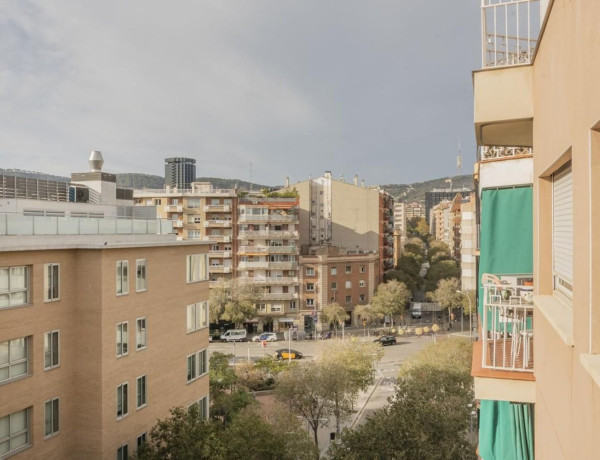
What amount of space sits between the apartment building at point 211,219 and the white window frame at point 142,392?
40.8 metres

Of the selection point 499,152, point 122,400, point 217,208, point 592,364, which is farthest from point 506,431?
point 217,208

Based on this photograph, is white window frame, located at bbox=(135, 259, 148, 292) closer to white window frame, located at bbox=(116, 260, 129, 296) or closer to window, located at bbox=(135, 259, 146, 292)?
window, located at bbox=(135, 259, 146, 292)

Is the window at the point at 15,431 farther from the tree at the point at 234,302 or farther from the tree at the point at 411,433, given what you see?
the tree at the point at 234,302

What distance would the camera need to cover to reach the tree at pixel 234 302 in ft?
168

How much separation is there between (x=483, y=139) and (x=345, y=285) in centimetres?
5311

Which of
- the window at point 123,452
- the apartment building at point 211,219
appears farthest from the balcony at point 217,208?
the window at point 123,452

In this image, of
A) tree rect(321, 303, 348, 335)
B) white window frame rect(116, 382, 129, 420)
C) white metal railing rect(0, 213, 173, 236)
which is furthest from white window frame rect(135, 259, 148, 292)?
tree rect(321, 303, 348, 335)

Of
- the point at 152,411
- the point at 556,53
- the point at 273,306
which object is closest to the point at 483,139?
the point at 556,53

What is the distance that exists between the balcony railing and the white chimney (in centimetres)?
2055

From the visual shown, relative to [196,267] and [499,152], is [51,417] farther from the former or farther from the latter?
[499,152]

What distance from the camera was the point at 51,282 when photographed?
48.7ft

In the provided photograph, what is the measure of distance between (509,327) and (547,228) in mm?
3596

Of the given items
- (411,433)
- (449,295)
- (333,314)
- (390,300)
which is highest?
(411,433)

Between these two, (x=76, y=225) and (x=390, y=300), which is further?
(x=390, y=300)
